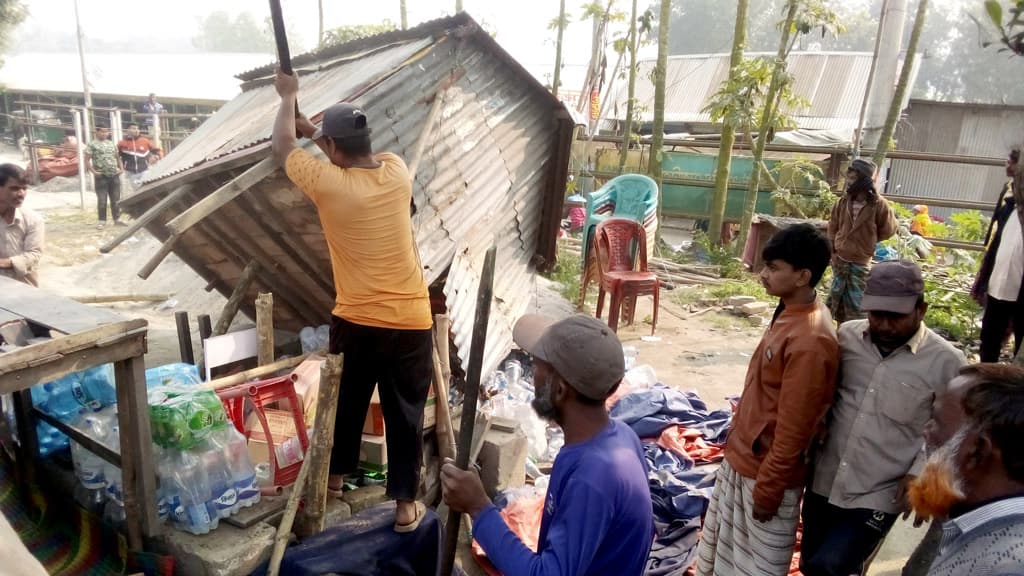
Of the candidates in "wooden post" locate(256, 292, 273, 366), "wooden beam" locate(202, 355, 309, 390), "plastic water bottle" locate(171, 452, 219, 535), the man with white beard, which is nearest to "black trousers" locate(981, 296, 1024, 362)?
the man with white beard

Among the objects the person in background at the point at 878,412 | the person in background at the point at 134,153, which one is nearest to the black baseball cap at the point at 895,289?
the person in background at the point at 878,412

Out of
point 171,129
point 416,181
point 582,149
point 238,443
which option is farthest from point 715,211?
point 171,129

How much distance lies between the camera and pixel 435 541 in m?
3.54

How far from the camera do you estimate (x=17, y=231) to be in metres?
4.82

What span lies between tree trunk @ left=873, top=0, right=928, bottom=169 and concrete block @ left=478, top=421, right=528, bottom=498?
9.60m

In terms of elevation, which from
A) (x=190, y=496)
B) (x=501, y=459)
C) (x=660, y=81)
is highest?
(x=660, y=81)

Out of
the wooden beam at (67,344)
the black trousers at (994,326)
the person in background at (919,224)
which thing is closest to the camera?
the wooden beam at (67,344)

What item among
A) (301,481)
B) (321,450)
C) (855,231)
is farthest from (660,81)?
(301,481)

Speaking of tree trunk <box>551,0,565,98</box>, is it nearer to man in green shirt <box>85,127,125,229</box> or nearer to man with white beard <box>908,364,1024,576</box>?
man in green shirt <box>85,127,125,229</box>

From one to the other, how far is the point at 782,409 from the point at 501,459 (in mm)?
2247

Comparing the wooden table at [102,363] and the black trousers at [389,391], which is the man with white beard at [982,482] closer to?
the black trousers at [389,391]

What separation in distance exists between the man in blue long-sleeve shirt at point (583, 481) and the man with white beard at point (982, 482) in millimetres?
690

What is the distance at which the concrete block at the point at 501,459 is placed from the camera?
436 centimetres

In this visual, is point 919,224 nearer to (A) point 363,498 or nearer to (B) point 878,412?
(B) point 878,412
